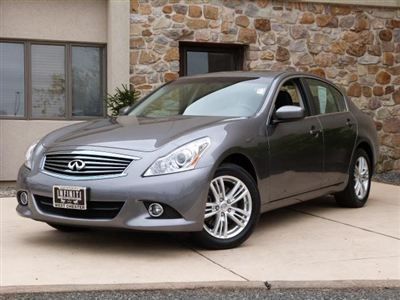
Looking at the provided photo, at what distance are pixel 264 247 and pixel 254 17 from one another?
21.9ft

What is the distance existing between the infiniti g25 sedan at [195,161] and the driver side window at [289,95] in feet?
0.04

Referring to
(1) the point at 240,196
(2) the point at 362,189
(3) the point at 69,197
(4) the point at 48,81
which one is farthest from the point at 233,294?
(4) the point at 48,81

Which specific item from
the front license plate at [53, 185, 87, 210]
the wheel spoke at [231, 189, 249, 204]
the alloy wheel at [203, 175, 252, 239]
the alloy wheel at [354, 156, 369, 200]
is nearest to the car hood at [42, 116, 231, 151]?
the front license plate at [53, 185, 87, 210]

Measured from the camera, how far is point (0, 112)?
1032cm

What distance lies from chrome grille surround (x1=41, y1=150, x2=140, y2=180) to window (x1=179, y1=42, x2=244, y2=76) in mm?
6335

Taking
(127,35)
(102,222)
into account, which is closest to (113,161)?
(102,222)

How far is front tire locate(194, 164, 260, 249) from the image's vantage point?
5.16 metres

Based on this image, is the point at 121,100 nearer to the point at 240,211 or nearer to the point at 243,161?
the point at 243,161

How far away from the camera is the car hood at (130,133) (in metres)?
5.12

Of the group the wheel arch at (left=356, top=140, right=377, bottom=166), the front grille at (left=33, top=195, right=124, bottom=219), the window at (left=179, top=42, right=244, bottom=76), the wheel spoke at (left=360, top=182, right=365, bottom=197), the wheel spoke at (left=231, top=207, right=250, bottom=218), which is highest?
the window at (left=179, top=42, right=244, bottom=76)

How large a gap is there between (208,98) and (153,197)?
67.9 inches

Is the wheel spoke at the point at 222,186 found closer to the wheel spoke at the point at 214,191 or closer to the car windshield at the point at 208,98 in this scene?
the wheel spoke at the point at 214,191

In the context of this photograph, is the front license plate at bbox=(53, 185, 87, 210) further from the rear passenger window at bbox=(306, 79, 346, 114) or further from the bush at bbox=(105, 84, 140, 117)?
the bush at bbox=(105, 84, 140, 117)

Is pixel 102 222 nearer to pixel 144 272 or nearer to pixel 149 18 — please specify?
pixel 144 272
